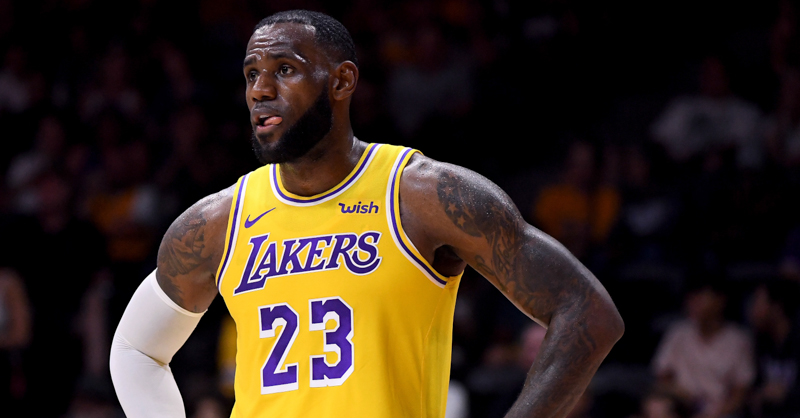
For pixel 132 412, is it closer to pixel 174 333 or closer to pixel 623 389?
pixel 174 333

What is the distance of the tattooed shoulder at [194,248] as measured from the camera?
348 centimetres

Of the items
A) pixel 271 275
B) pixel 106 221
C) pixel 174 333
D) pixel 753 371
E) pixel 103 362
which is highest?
pixel 271 275

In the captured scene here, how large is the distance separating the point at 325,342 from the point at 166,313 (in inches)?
32.1

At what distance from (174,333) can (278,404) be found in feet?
2.36

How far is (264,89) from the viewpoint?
128 inches

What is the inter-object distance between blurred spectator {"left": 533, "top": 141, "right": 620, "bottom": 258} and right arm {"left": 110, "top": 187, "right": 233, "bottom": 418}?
5061mm

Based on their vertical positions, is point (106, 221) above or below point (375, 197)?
below

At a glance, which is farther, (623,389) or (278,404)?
(623,389)

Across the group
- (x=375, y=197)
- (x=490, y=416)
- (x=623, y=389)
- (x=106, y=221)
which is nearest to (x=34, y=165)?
(x=106, y=221)

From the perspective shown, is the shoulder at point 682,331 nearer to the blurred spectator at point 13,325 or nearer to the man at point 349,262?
the man at point 349,262

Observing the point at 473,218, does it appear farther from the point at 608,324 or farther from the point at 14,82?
the point at 14,82

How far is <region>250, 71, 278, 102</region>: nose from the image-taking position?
3256 mm

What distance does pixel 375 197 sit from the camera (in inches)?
129

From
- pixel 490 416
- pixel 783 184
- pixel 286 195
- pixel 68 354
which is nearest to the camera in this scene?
pixel 286 195
